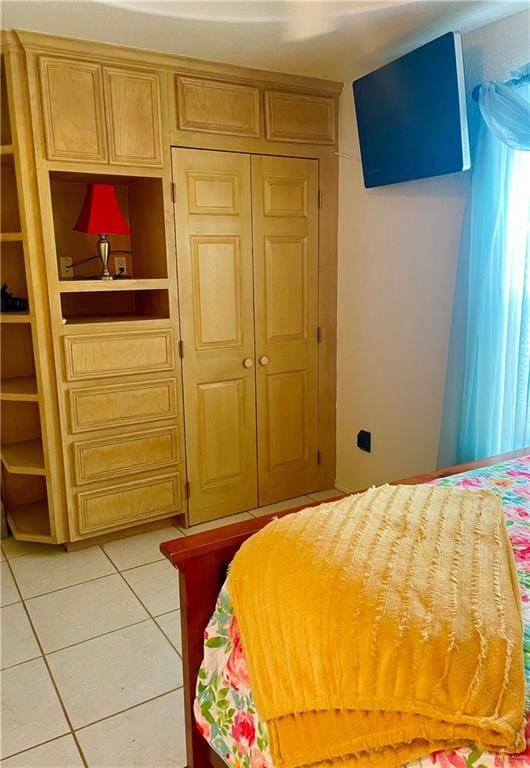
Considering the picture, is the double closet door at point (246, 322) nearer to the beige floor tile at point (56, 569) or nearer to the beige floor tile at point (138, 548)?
the beige floor tile at point (138, 548)

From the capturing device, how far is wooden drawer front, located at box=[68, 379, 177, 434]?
104 inches

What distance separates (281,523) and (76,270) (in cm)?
216

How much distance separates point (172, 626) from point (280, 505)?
1156 millimetres

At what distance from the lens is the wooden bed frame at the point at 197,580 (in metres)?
1.34

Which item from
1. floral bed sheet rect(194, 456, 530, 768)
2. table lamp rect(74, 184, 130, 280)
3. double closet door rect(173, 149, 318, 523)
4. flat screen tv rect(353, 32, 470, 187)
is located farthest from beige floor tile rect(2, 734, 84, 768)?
flat screen tv rect(353, 32, 470, 187)

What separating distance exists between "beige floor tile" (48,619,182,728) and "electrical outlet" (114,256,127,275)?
1774 millimetres

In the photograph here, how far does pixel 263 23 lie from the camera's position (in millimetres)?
2184

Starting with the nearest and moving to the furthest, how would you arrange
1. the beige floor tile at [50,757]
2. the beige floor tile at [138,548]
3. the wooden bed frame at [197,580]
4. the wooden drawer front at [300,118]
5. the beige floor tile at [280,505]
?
the wooden bed frame at [197,580]
the beige floor tile at [50,757]
the beige floor tile at [138,548]
the wooden drawer front at [300,118]
the beige floor tile at [280,505]

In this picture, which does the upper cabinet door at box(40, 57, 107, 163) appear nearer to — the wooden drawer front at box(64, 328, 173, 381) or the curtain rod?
the wooden drawer front at box(64, 328, 173, 381)

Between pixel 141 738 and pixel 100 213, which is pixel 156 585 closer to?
pixel 141 738

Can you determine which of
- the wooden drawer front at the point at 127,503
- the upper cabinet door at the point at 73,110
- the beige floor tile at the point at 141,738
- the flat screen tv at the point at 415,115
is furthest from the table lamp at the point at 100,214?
the beige floor tile at the point at 141,738

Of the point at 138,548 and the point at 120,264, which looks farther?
the point at 120,264

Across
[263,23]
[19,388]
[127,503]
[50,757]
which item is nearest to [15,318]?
[19,388]

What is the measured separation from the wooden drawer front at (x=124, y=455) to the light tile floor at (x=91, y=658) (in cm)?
39
